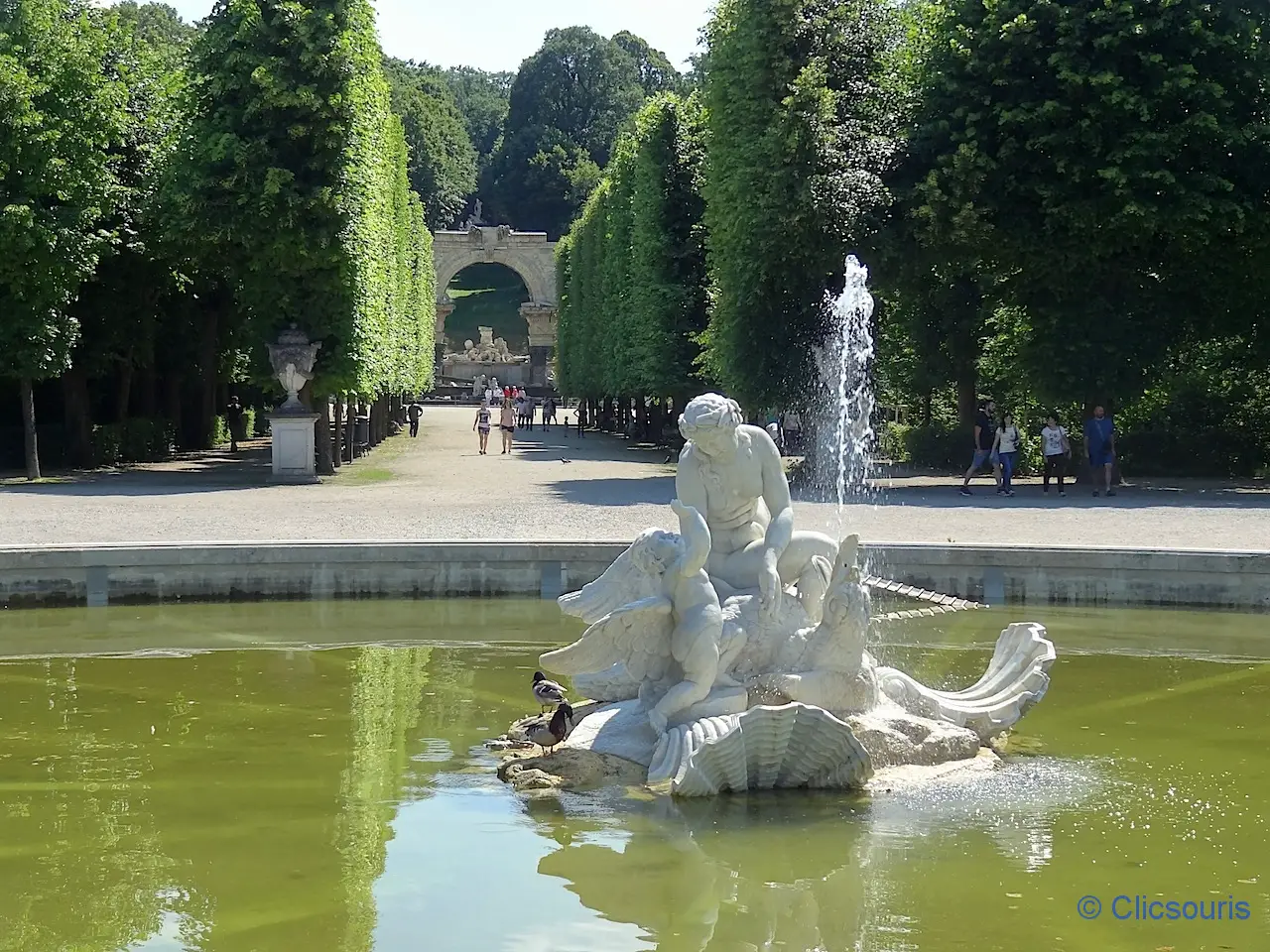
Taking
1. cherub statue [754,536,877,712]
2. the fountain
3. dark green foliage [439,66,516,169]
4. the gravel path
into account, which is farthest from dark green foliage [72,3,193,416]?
dark green foliage [439,66,516,169]

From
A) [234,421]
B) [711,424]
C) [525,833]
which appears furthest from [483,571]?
[234,421]

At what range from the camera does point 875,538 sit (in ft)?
49.0

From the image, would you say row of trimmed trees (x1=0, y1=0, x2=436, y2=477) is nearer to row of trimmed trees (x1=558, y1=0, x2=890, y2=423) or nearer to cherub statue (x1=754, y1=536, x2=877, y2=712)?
row of trimmed trees (x1=558, y1=0, x2=890, y2=423)

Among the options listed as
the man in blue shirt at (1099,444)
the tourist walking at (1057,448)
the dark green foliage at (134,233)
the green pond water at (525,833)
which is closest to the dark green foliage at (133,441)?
the dark green foliage at (134,233)

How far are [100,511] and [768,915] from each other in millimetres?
14943

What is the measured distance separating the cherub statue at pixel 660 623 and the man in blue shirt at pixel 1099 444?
50.8 ft

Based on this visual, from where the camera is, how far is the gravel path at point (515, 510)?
16234 mm

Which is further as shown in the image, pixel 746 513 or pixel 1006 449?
pixel 1006 449

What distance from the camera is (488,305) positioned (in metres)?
106

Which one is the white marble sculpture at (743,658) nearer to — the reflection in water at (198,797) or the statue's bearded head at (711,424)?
the statue's bearded head at (711,424)

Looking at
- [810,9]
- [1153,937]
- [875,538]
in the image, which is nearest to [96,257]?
[810,9]

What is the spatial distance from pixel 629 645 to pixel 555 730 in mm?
555

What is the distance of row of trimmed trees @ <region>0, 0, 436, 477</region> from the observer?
24328 millimetres

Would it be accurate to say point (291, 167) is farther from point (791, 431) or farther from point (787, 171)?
point (791, 431)
